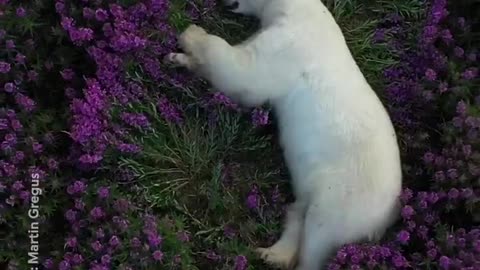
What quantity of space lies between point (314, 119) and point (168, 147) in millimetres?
514

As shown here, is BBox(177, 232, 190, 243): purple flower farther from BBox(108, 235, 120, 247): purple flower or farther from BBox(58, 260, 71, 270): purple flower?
BBox(58, 260, 71, 270): purple flower

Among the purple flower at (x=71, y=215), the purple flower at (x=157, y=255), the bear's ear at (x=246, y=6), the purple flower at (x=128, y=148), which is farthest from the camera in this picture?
the bear's ear at (x=246, y=6)

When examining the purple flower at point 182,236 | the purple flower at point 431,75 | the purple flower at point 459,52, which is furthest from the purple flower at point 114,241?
the purple flower at point 459,52

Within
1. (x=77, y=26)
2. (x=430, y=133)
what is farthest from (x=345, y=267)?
(x=77, y=26)

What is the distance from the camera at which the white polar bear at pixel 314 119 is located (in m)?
2.48

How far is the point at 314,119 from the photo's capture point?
2570mm

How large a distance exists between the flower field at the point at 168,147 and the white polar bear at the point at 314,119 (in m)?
0.06

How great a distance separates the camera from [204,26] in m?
2.94

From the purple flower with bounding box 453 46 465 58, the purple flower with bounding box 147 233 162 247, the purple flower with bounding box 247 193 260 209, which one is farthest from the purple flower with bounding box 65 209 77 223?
the purple flower with bounding box 453 46 465 58

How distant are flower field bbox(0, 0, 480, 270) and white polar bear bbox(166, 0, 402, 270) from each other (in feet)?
0.20

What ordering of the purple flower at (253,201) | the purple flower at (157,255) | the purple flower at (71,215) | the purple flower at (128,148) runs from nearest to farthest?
the purple flower at (157,255) → the purple flower at (71,215) → the purple flower at (128,148) → the purple flower at (253,201)

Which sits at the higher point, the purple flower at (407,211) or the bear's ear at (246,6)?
the bear's ear at (246,6)

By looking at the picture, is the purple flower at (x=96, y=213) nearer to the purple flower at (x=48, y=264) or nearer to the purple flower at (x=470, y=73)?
the purple flower at (x=48, y=264)

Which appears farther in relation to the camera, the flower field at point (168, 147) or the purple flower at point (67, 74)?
the purple flower at point (67, 74)
